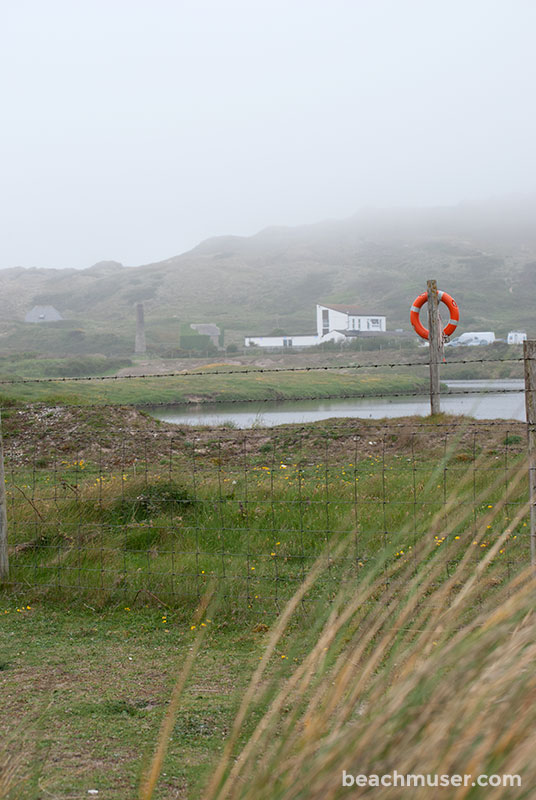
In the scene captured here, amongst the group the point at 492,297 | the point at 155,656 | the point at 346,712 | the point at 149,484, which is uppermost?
the point at 492,297

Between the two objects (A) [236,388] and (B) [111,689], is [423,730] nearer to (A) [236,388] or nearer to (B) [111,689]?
(B) [111,689]

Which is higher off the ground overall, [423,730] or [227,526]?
[423,730]

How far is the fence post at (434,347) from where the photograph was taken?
13469 mm

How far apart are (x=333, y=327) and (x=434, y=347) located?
105 m

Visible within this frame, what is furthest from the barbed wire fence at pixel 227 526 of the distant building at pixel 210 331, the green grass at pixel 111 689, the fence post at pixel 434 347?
the distant building at pixel 210 331

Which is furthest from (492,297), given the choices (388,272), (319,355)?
(319,355)

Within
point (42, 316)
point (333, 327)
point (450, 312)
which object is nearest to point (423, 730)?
point (450, 312)

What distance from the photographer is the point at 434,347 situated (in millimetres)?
13703

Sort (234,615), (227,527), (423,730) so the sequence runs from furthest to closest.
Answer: (227,527) → (234,615) → (423,730)

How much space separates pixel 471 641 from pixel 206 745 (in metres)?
2.63

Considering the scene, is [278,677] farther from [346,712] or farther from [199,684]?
[199,684]

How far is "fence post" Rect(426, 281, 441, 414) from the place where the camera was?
13469mm

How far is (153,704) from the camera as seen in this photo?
14.5 feet

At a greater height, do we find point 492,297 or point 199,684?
point 492,297
